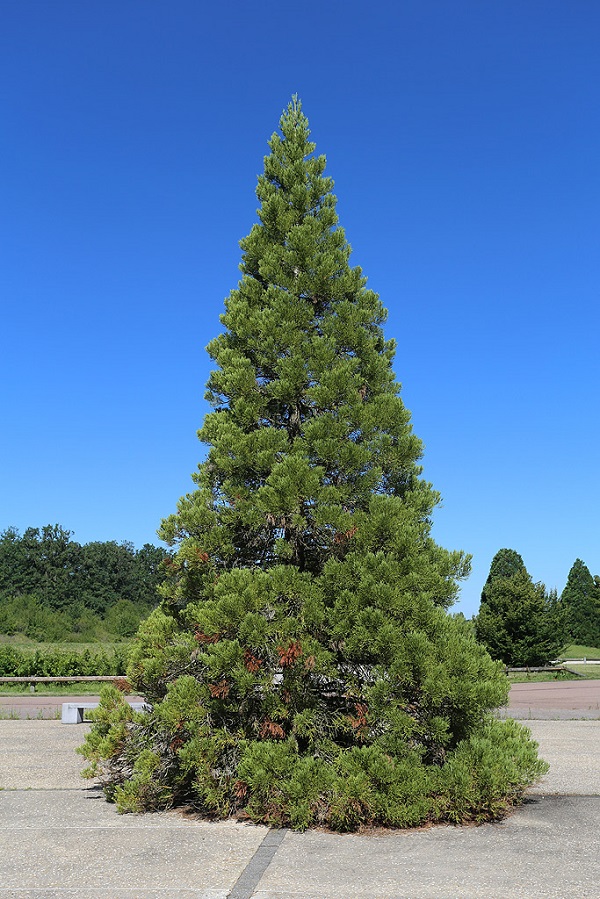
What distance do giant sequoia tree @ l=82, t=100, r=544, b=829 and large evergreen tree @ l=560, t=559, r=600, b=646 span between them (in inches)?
1760

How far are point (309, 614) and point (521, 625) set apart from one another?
845 inches

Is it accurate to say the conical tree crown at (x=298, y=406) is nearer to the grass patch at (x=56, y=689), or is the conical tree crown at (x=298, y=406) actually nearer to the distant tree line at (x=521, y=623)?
the grass patch at (x=56, y=689)

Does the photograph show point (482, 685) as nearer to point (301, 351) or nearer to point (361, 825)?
point (361, 825)

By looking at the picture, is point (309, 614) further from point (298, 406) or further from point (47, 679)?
point (47, 679)

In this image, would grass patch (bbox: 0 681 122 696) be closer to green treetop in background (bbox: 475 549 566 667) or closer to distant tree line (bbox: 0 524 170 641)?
green treetop in background (bbox: 475 549 566 667)

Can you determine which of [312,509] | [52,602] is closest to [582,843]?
[312,509]

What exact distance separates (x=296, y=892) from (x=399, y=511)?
3.39 metres

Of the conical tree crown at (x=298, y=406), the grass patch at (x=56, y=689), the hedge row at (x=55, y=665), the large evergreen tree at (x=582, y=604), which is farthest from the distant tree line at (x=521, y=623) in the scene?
the large evergreen tree at (x=582, y=604)

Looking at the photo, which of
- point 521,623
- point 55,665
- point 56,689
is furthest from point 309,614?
point 521,623

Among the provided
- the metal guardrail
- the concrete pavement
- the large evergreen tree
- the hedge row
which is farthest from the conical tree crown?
the large evergreen tree

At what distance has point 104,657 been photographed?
74.6 ft

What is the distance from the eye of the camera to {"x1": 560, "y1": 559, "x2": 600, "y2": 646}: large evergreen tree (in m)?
50.2

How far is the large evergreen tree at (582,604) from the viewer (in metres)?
50.2

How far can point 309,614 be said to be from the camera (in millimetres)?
6625
